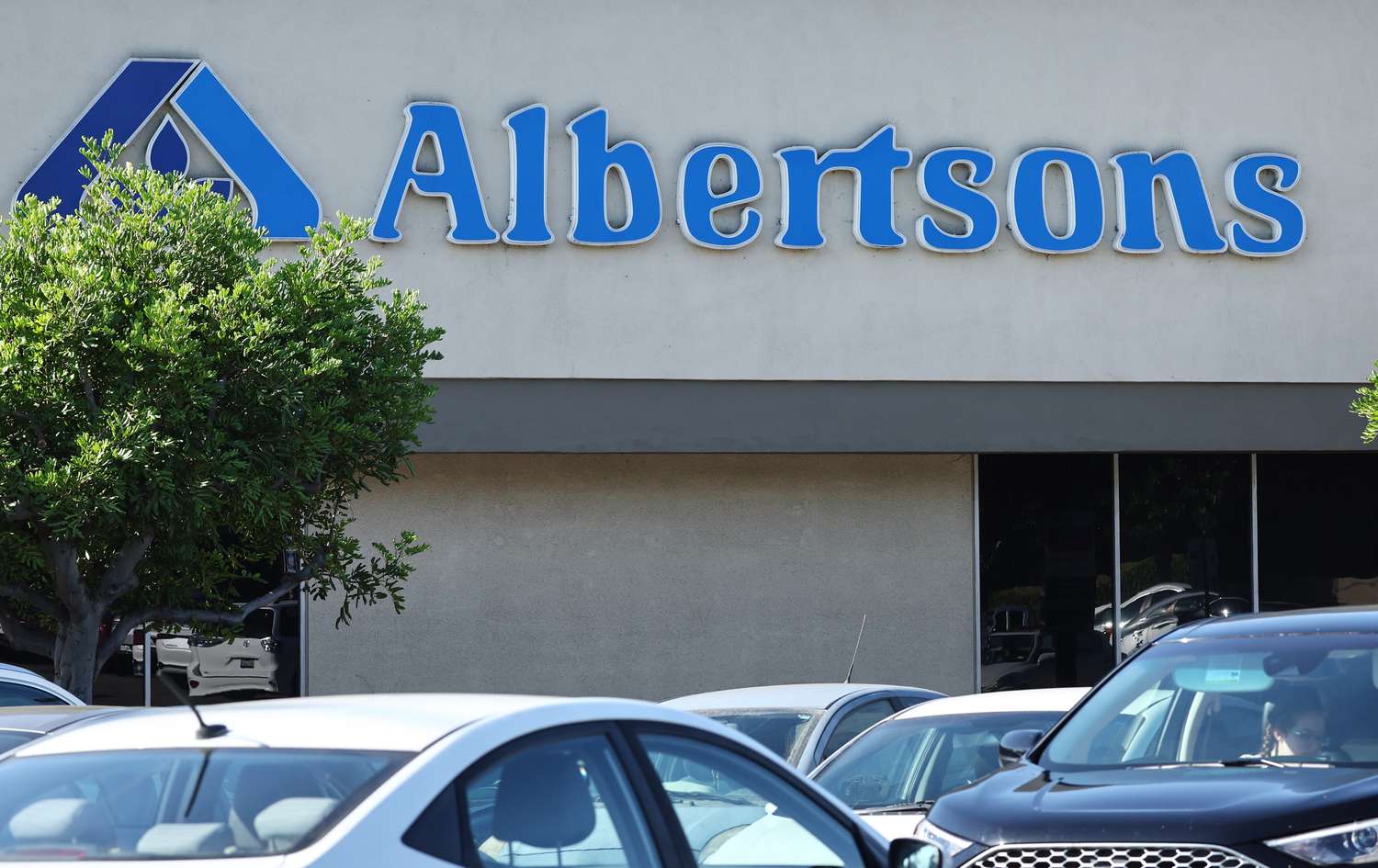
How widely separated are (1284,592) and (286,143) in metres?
11.8

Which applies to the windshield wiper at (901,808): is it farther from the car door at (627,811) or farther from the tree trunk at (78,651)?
the tree trunk at (78,651)

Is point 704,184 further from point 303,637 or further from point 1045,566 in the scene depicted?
point 303,637

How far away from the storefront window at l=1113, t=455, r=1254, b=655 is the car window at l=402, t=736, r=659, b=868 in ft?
47.4

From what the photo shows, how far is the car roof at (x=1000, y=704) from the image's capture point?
7.81 metres

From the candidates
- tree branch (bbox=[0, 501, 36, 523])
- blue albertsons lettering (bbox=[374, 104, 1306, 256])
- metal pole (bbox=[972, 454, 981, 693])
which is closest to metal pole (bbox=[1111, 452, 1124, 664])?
metal pole (bbox=[972, 454, 981, 693])

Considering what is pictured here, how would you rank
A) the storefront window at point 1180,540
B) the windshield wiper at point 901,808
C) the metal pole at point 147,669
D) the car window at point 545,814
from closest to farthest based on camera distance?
1. the car window at point 545,814
2. the windshield wiper at point 901,808
3. the metal pole at point 147,669
4. the storefront window at point 1180,540

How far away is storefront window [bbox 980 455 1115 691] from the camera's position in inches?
683

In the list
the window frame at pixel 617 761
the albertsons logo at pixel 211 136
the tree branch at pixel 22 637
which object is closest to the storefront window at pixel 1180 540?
the albertsons logo at pixel 211 136

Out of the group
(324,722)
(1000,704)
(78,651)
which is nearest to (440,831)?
(324,722)

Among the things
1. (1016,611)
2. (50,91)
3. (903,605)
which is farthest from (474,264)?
(1016,611)

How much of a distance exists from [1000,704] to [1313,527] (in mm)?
11309

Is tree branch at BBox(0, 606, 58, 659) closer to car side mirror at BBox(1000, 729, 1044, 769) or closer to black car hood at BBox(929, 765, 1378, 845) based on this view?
car side mirror at BBox(1000, 729, 1044, 769)

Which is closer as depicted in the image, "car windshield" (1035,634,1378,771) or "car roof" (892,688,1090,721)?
"car windshield" (1035,634,1378,771)

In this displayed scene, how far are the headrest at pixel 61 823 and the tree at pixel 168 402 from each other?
6067 mm
